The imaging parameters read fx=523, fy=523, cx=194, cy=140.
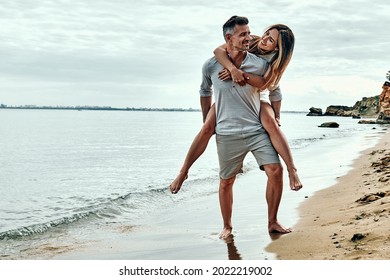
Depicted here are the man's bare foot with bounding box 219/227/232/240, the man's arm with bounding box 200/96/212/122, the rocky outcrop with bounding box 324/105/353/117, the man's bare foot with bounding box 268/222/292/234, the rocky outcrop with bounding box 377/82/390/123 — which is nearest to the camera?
the man's arm with bounding box 200/96/212/122

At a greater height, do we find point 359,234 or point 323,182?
point 359,234

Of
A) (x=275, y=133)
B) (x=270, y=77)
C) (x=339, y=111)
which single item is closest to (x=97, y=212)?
(x=275, y=133)

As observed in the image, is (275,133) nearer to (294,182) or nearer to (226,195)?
(294,182)

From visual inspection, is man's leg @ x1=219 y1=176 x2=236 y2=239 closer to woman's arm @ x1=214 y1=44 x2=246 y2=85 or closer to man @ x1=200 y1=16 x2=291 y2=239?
man @ x1=200 y1=16 x2=291 y2=239

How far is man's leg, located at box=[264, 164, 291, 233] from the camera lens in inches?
180

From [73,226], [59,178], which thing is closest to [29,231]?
[73,226]

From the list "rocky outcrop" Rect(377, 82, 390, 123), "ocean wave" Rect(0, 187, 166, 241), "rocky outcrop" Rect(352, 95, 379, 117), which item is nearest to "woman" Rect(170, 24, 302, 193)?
"ocean wave" Rect(0, 187, 166, 241)

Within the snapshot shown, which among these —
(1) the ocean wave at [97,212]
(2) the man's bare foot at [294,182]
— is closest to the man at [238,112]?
(2) the man's bare foot at [294,182]

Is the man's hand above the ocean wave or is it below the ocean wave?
above

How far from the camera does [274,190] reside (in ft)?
15.5

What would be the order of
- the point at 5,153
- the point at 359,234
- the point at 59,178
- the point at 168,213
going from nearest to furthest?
1. the point at 359,234
2. the point at 168,213
3. the point at 59,178
4. the point at 5,153
